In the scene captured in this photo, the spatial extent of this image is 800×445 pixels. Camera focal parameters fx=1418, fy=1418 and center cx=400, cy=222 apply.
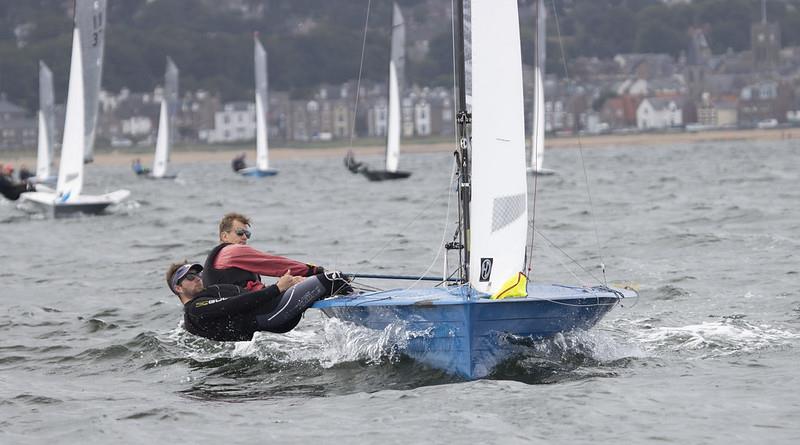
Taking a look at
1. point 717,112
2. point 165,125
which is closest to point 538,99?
point 165,125

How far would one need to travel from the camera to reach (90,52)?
83.7 feet

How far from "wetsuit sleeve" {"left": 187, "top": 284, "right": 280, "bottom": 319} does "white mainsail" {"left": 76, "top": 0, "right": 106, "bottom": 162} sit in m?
15.9

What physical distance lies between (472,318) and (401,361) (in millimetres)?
895

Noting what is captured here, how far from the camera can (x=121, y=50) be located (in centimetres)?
12875

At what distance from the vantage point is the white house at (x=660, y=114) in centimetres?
11312

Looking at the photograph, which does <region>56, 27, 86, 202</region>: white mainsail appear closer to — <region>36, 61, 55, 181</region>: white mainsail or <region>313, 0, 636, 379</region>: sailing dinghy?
<region>313, 0, 636, 379</region>: sailing dinghy

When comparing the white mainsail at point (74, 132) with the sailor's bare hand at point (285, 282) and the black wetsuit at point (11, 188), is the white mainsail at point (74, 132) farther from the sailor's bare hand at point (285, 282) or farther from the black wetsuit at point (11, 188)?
the sailor's bare hand at point (285, 282)

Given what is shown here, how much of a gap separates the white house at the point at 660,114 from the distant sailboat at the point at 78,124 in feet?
297

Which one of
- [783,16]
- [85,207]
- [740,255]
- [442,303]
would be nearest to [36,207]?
[85,207]

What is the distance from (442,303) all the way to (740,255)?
8.18m

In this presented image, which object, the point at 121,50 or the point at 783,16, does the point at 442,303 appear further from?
the point at 783,16

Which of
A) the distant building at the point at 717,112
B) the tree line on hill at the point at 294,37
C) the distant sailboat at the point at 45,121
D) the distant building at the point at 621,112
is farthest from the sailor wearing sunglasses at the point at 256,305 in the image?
the distant building at the point at 621,112

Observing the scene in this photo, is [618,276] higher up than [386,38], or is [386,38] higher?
[386,38]

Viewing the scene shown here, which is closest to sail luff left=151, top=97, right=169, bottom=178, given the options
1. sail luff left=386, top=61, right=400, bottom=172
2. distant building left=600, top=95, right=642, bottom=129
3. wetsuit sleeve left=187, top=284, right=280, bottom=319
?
sail luff left=386, top=61, right=400, bottom=172
